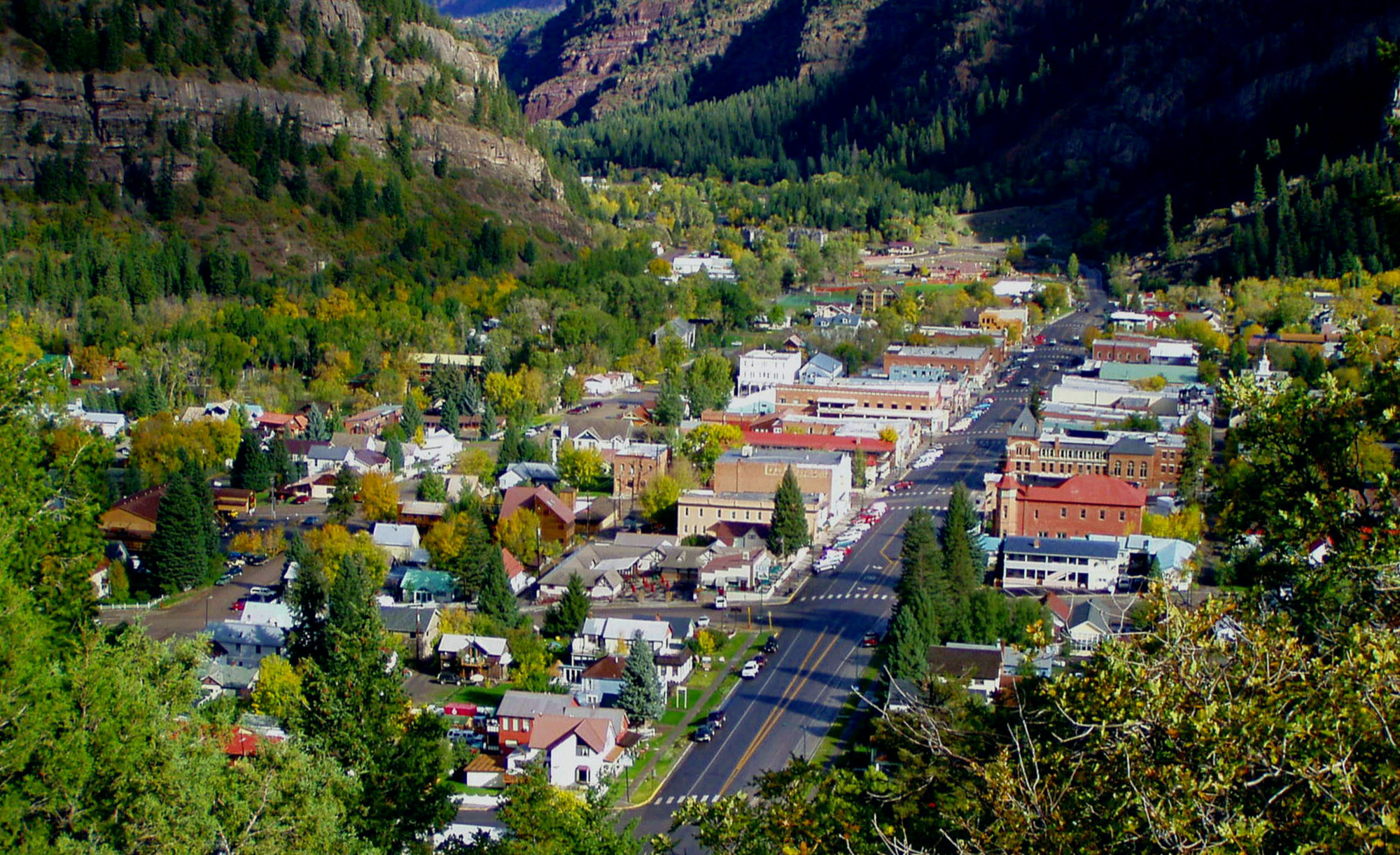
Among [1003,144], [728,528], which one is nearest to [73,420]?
[728,528]

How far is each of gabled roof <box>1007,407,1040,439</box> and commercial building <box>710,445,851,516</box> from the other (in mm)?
4627

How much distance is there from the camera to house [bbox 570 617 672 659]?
83.1 ft

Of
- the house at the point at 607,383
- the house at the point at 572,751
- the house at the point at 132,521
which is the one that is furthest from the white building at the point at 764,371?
the house at the point at 572,751

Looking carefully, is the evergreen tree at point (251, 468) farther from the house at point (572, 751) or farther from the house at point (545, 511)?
the house at point (572, 751)

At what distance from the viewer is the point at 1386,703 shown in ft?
18.1

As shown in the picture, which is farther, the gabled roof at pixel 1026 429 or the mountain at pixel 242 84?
the mountain at pixel 242 84

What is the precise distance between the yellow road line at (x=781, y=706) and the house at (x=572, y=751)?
5.13ft

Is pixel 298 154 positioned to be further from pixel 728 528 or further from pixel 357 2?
pixel 728 528

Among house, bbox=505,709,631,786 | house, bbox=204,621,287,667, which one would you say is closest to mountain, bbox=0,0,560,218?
house, bbox=204,621,287,667

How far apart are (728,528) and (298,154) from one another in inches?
1665

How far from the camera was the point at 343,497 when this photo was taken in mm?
33688

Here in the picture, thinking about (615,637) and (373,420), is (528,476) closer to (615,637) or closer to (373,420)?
(373,420)

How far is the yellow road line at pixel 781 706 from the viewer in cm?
2092

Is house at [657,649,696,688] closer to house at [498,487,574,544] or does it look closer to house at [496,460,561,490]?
house at [498,487,574,544]
